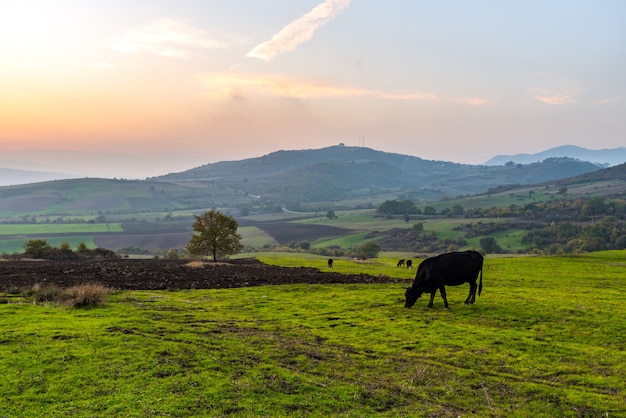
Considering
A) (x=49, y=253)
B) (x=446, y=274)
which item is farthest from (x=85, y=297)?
(x=49, y=253)

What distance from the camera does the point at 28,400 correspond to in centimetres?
1119

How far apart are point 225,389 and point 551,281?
117ft

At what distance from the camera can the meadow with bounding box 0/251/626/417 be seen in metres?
11.2

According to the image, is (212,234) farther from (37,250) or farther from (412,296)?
(412,296)

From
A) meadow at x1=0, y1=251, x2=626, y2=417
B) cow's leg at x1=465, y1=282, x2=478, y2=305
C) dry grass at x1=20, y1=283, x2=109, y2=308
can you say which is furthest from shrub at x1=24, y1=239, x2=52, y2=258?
cow's leg at x1=465, y1=282, x2=478, y2=305

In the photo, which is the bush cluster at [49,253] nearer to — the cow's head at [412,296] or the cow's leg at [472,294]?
the cow's head at [412,296]

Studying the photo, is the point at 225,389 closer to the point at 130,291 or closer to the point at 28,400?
the point at 28,400

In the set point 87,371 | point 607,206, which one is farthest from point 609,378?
point 607,206

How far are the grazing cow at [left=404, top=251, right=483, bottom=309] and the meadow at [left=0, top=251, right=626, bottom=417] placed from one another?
92 centimetres

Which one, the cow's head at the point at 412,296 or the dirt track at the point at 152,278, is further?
the dirt track at the point at 152,278

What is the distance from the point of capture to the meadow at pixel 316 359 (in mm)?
11219

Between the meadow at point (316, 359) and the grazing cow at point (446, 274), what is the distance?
92 centimetres

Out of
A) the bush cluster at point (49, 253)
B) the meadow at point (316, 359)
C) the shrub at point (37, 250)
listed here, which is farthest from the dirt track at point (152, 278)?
the shrub at point (37, 250)

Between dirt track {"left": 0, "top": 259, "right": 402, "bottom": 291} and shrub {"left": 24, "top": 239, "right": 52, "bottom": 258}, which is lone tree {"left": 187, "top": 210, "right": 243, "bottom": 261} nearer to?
dirt track {"left": 0, "top": 259, "right": 402, "bottom": 291}
